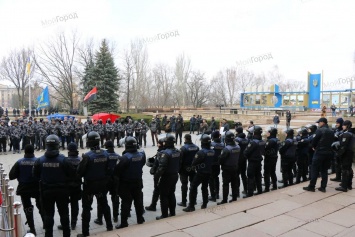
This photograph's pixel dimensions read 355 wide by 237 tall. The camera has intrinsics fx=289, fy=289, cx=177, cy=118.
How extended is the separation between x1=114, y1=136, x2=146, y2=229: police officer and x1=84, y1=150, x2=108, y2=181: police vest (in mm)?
307

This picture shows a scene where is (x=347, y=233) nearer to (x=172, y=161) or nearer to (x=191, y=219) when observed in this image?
(x=191, y=219)

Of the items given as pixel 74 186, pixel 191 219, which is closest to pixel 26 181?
pixel 74 186

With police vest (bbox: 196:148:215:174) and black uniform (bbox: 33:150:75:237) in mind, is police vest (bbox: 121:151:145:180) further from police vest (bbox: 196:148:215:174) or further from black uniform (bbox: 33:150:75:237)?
police vest (bbox: 196:148:215:174)

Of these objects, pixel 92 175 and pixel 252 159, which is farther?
pixel 252 159

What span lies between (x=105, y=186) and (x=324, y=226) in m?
4.15

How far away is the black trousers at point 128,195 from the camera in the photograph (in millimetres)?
5711

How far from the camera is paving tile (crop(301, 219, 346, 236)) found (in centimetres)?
504

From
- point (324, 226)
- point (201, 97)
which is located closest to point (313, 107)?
point (201, 97)

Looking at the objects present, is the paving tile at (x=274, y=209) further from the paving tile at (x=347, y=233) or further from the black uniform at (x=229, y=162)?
the paving tile at (x=347, y=233)

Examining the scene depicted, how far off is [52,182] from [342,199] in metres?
6.37

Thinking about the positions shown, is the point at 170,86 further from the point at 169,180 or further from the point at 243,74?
the point at 169,180

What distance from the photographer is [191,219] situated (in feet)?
18.7

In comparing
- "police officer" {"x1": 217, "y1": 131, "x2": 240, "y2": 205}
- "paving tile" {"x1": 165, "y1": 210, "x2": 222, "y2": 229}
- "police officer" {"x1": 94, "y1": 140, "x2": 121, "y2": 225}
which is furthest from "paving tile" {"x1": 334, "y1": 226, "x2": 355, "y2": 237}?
"police officer" {"x1": 94, "y1": 140, "x2": 121, "y2": 225}

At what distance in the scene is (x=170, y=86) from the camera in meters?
60.0
